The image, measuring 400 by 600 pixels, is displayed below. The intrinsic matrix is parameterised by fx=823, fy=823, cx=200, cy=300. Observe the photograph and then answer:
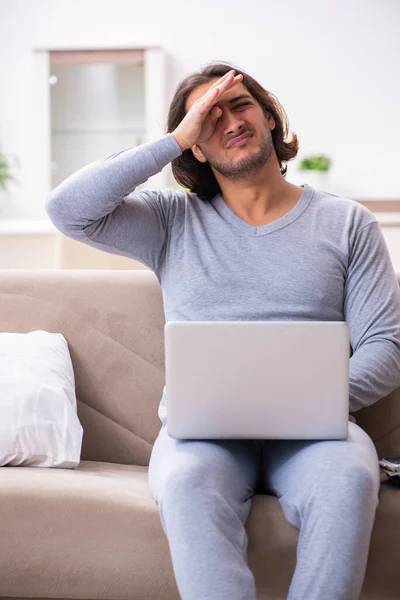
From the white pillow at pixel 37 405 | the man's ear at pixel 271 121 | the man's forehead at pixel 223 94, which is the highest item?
the man's forehead at pixel 223 94

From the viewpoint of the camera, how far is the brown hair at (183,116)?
192 centimetres

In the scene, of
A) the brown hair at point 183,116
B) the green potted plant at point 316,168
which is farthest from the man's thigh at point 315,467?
the green potted plant at point 316,168

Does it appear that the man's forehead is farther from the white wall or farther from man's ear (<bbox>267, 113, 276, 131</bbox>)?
the white wall

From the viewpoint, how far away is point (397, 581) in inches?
60.7

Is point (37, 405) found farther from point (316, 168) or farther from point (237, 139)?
point (316, 168)

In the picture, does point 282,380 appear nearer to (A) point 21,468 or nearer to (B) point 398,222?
(A) point 21,468

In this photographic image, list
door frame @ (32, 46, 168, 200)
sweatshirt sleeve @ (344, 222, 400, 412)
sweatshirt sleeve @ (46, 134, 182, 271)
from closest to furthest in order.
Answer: sweatshirt sleeve @ (344, 222, 400, 412), sweatshirt sleeve @ (46, 134, 182, 271), door frame @ (32, 46, 168, 200)

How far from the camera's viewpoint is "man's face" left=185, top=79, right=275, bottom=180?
186 centimetres

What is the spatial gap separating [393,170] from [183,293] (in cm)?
458

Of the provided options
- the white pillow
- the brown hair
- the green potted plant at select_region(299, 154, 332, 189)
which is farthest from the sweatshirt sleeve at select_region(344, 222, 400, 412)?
the green potted plant at select_region(299, 154, 332, 189)

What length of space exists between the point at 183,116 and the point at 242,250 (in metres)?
0.39

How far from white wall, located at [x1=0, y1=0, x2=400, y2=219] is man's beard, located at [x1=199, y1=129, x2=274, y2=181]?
4.19m

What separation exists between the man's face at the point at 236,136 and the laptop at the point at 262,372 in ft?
2.01

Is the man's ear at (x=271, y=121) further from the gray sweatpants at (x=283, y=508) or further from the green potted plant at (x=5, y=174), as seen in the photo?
the green potted plant at (x=5, y=174)
